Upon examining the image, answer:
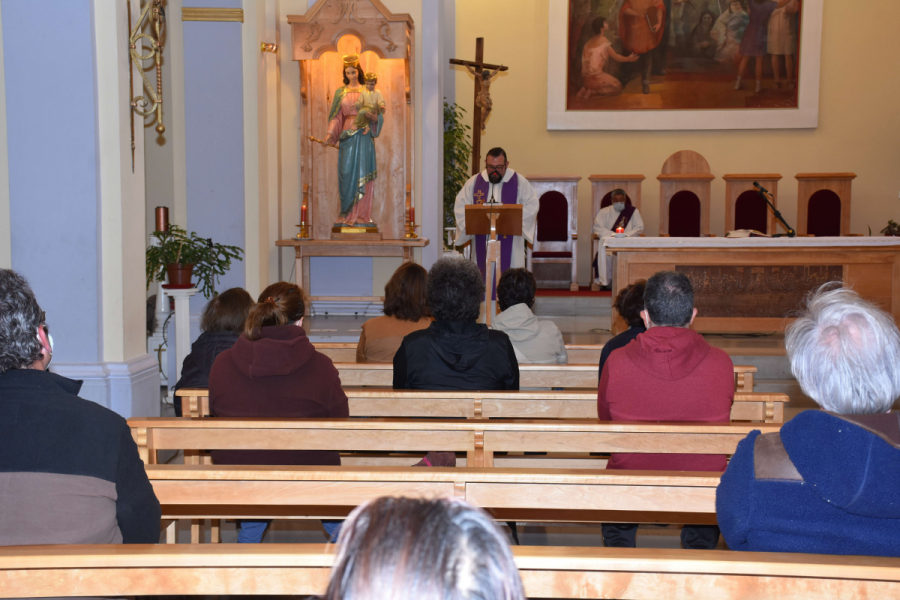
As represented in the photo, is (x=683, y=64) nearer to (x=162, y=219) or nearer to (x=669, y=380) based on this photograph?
(x=162, y=219)

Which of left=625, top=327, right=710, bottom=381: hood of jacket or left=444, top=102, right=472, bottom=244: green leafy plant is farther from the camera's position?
left=444, top=102, right=472, bottom=244: green leafy plant

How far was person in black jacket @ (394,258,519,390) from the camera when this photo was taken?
10.9 ft

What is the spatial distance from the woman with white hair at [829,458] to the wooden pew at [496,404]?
150 cm

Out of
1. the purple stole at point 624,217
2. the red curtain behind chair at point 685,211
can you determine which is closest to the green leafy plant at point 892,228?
the red curtain behind chair at point 685,211

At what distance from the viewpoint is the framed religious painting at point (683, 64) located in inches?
462

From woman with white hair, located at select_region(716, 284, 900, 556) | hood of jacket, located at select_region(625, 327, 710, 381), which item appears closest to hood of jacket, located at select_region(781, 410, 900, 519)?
woman with white hair, located at select_region(716, 284, 900, 556)

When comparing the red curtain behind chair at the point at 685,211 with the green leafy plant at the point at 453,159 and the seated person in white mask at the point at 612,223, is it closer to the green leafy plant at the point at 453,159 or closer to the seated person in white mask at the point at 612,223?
the seated person in white mask at the point at 612,223

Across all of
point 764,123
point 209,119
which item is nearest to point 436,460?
point 209,119

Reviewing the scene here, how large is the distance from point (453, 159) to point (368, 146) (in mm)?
2301

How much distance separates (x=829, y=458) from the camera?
1.45 m

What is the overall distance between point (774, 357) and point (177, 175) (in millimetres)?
5868

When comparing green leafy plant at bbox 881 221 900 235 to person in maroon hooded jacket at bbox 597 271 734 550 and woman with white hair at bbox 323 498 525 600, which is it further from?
woman with white hair at bbox 323 498 525 600

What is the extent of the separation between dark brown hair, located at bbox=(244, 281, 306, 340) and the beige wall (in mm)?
9163

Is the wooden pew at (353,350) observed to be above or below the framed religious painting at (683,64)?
below
